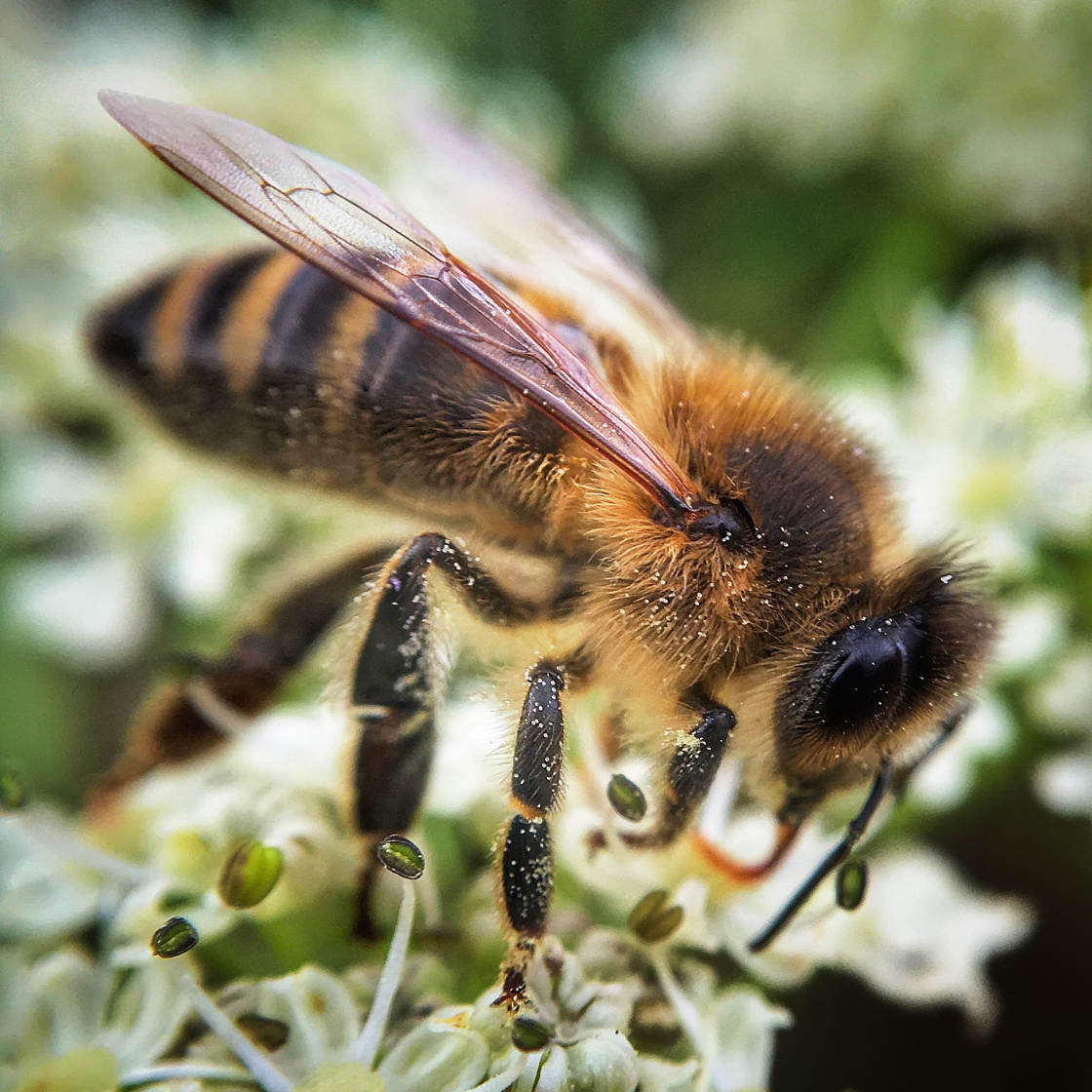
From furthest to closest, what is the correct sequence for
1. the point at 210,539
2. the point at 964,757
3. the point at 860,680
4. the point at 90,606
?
the point at 90,606, the point at 210,539, the point at 964,757, the point at 860,680

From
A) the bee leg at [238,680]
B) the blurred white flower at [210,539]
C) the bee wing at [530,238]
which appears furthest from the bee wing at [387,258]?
the blurred white flower at [210,539]

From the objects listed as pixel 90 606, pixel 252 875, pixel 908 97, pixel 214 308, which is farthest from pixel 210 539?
pixel 908 97

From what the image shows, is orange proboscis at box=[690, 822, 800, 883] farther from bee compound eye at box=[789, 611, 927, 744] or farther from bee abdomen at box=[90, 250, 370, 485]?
bee abdomen at box=[90, 250, 370, 485]

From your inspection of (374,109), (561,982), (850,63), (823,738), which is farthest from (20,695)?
(850,63)

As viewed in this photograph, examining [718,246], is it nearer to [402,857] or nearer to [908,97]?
[908,97]

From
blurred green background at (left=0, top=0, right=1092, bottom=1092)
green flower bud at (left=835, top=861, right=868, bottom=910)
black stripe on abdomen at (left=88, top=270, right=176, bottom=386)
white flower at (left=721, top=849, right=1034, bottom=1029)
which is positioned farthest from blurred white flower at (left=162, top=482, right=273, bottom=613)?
green flower bud at (left=835, top=861, right=868, bottom=910)

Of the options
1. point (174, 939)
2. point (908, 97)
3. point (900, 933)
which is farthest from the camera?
point (908, 97)

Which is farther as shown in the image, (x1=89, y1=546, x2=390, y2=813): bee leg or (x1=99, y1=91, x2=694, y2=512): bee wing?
(x1=89, y1=546, x2=390, y2=813): bee leg
